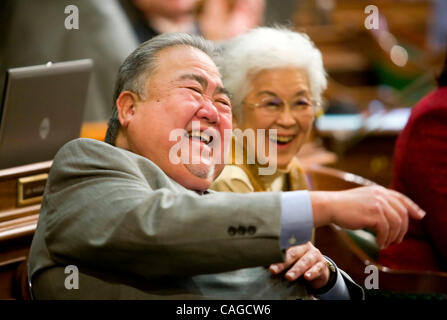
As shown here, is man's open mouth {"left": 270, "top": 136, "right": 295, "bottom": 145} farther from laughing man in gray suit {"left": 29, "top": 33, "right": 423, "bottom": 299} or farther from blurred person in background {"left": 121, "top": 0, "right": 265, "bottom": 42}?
blurred person in background {"left": 121, "top": 0, "right": 265, "bottom": 42}

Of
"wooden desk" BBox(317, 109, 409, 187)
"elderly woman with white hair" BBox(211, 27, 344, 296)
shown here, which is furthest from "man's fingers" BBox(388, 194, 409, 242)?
"wooden desk" BBox(317, 109, 409, 187)

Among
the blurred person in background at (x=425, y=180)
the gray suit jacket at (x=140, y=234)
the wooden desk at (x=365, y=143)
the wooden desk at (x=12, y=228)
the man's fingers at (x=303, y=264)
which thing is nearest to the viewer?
the gray suit jacket at (x=140, y=234)

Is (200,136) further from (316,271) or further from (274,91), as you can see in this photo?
(274,91)

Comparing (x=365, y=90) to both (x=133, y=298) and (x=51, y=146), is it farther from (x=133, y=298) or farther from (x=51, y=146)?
(x=133, y=298)

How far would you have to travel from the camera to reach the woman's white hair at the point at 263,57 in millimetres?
2160

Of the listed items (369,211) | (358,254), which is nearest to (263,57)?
(358,254)

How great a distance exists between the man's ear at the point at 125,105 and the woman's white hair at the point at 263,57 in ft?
2.03

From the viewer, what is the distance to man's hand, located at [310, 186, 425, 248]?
1.24 metres

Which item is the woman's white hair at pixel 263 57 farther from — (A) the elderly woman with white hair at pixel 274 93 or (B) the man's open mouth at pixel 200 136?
(B) the man's open mouth at pixel 200 136

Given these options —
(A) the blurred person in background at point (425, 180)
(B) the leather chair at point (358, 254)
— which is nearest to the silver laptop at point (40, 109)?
(B) the leather chair at point (358, 254)

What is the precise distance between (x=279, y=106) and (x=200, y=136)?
745mm

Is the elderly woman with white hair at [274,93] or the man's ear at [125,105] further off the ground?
the man's ear at [125,105]

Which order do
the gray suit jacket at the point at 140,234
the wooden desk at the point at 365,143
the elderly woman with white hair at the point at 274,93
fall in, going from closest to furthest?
1. the gray suit jacket at the point at 140,234
2. the elderly woman with white hair at the point at 274,93
3. the wooden desk at the point at 365,143

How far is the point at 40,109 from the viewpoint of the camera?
2047 mm
